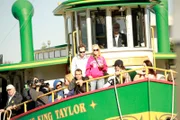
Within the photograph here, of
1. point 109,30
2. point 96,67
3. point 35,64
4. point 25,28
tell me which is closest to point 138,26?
point 109,30

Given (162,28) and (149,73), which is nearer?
(149,73)

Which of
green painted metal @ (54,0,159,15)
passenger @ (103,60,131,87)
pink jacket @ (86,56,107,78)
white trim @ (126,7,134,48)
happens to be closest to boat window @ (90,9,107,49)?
green painted metal @ (54,0,159,15)

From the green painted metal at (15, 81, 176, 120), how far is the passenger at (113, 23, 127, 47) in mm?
2347

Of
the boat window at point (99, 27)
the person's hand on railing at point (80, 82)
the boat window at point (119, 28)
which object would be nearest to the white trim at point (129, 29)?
the boat window at point (119, 28)

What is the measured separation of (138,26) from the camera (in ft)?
34.8

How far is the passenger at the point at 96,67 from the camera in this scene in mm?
8172

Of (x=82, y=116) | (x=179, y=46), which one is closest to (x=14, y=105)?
(x=82, y=116)

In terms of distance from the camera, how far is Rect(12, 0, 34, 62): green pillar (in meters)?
14.6

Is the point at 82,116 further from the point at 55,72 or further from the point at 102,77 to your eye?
the point at 55,72

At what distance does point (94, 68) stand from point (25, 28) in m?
6.67

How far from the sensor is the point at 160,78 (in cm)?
851

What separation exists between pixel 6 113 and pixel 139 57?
3186 millimetres

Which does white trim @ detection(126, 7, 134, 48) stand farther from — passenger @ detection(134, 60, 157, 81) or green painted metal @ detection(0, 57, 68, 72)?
passenger @ detection(134, 60, 157, 81)

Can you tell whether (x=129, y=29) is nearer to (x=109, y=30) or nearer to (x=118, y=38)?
(x=118, y=38)
